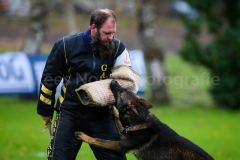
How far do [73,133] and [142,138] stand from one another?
79 cm

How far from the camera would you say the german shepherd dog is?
5480 mm

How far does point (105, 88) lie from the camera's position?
17.7 ft

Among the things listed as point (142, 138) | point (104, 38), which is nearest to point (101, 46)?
point (104, 38)

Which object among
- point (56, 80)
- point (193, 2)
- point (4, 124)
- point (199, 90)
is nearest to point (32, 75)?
point (4, 124)

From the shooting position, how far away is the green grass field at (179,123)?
9219 mm

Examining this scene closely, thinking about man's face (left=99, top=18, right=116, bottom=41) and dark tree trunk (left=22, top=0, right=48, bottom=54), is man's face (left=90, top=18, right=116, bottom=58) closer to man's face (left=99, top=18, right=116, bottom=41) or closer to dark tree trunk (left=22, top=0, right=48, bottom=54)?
man's face (left=99, top=18, right=116, bottom=41)

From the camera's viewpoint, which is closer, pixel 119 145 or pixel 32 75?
pixel 119 145

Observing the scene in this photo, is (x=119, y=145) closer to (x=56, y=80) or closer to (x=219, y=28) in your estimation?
(x=56, y=80)

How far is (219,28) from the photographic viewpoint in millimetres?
15430

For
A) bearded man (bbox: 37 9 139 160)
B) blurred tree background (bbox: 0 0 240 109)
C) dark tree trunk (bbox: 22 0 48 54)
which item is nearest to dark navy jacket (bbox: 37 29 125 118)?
bearded man (bbox: 37 9 139 160)

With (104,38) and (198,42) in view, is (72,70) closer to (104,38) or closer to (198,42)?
(104,38)

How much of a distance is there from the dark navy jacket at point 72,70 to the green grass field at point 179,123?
10.3ft

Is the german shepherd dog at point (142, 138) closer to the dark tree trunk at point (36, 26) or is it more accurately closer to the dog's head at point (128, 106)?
the dog's head at point (128, 106)

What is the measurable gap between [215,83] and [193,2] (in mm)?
2638
